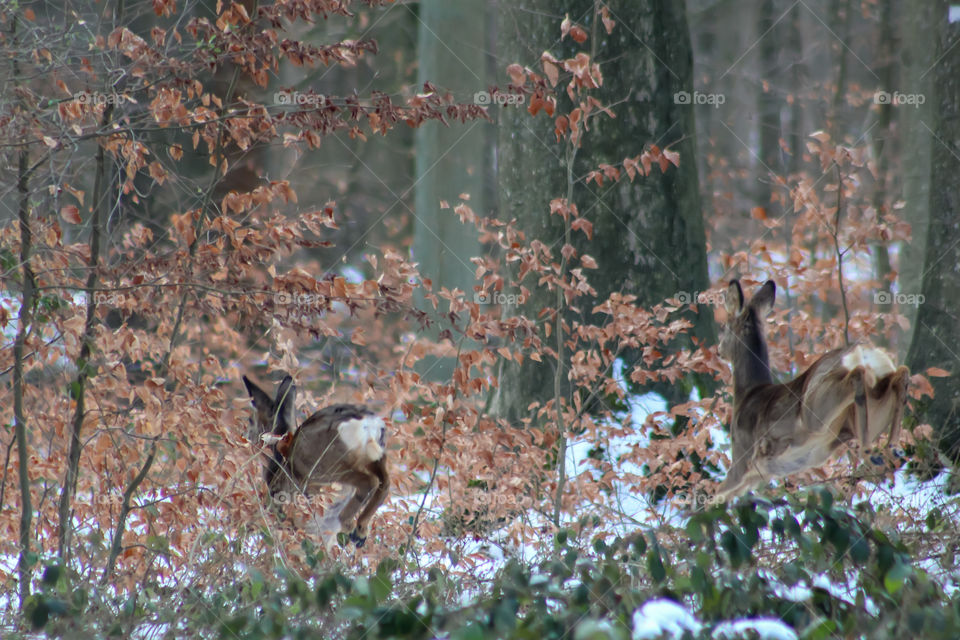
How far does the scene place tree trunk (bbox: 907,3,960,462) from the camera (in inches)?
301

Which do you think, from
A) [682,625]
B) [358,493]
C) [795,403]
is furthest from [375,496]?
[682,625]

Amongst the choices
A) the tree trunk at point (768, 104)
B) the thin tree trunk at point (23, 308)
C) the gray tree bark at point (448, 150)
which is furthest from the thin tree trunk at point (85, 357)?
the tree trunk at point (768, 104)

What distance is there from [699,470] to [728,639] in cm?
405

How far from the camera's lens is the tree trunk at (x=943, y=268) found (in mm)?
7652

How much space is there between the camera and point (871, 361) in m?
4.27

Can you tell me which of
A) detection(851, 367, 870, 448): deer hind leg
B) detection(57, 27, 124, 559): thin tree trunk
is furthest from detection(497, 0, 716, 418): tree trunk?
detection(57, 27, 124, 559): thin tree trunk

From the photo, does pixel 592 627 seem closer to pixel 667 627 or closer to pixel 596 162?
pixel 667 627

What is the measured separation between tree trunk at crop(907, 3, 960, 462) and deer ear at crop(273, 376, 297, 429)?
15.1 ft

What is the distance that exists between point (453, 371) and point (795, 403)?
313 cm

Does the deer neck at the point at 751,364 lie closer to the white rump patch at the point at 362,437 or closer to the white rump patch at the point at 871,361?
the white rump patch at the point at 871,361

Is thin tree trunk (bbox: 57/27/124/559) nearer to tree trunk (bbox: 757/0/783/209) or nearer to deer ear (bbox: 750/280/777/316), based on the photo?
deer ear (bbox: 750/280/777/316)

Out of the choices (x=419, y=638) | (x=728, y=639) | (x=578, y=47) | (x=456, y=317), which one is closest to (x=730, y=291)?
(x=456, y=317)

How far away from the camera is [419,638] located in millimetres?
3240

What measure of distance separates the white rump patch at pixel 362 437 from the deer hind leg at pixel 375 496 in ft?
0.27
